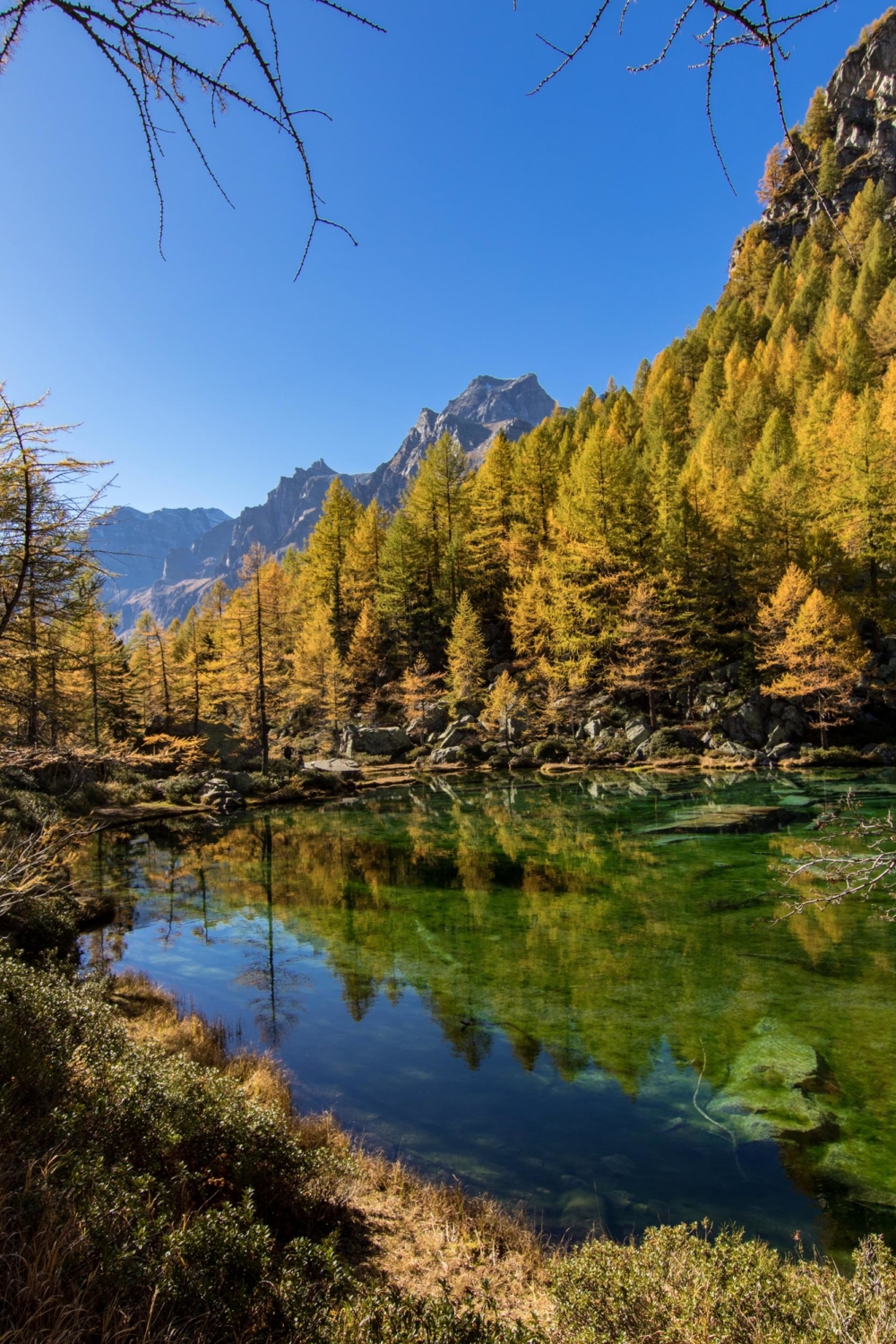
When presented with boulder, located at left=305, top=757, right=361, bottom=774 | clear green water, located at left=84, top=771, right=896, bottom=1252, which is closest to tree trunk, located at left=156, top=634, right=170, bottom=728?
boulder, located at left=305, top=757, right=361, bottom=774

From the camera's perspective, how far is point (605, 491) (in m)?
43.3

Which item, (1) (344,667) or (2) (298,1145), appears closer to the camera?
(2) (298,1145)

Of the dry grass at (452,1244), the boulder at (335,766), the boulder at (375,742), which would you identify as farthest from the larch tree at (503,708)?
the dry grass at (452,1244)

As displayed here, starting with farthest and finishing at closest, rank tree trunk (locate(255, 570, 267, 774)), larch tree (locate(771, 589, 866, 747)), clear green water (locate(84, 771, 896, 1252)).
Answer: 1. tree trunk (locate(255, 570, 267, 774))
2. larch tree (locate(771, 589, 866, 747))
3. clear green water (locate(84, 771, 896, 1252))

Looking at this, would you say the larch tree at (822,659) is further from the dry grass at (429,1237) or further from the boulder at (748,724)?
the dry grass at (429,1237)

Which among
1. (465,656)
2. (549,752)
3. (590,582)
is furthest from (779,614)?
(465,656)

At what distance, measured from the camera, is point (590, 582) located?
4428cm

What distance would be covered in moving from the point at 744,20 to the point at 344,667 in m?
46.3

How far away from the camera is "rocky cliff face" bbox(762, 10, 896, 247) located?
8606 centimetres

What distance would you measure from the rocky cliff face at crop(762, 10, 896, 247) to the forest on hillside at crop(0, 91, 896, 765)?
126 feet

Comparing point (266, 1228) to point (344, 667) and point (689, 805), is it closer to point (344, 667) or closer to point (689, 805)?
point (689, 805)

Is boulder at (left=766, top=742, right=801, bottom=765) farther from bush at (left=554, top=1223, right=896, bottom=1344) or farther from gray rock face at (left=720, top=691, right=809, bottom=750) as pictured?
bush at (left=554, top=1223, right=896, bottom=1344)

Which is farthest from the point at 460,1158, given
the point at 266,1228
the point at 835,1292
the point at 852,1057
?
the point at 852,1057

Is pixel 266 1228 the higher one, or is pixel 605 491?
pixel 605 491
